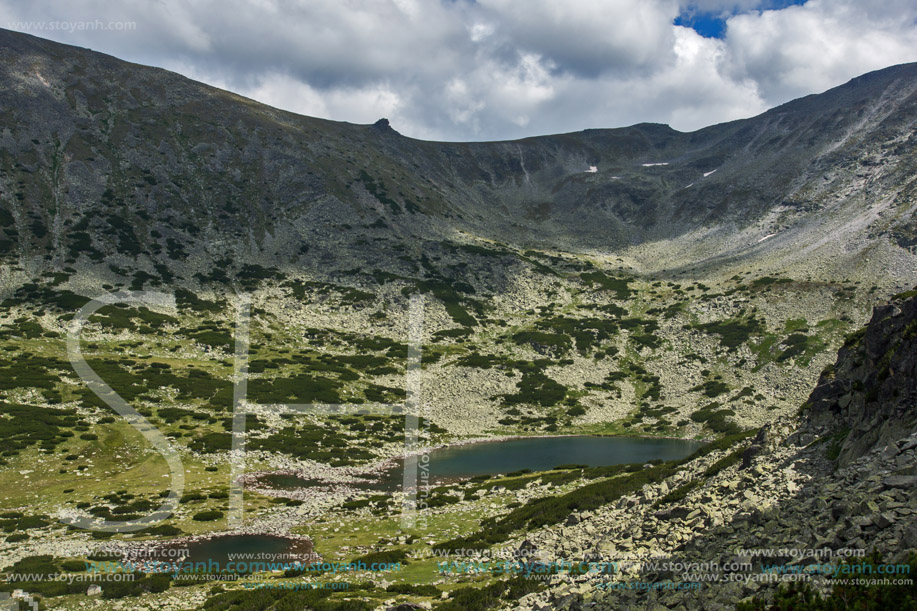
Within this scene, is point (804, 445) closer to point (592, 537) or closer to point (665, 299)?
point (592, 537)

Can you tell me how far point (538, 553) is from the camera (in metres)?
25.8

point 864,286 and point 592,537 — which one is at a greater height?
point 864,286

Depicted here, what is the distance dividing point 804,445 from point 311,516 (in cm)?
3297

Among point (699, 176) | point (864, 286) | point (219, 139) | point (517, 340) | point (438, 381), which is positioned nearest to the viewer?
point (438, 381)

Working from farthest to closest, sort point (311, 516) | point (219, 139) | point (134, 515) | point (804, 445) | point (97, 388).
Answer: point (219, 139)
point (97, 388)
point (311, 516)
point (134, 515)
point (804, 445)

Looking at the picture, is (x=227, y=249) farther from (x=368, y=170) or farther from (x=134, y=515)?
(x=134, y=515)

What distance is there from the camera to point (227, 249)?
383 ft

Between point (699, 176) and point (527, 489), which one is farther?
point (699, 176)

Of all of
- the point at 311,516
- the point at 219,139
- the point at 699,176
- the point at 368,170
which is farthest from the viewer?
the point at 699,176

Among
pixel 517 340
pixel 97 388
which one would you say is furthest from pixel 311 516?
pixel 517 340

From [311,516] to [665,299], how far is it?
315 ft

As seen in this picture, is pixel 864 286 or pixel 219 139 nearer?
pixel 864 286

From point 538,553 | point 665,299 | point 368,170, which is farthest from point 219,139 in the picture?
point 538,553

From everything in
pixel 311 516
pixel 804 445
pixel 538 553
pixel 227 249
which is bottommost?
pixel 311 516
